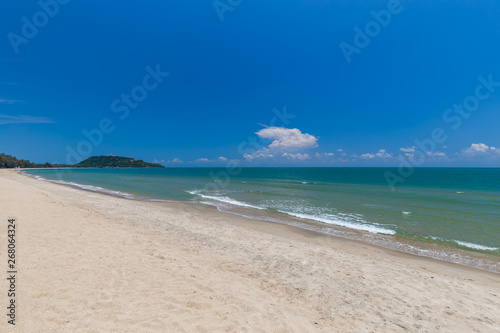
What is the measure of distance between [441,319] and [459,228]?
48.5ft

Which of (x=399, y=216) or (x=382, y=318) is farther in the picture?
(x=399, y=216)

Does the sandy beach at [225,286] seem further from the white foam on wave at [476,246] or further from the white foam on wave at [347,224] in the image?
the white foam on wave at [347,224]

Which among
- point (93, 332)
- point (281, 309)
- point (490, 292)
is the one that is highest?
point (93, 332)

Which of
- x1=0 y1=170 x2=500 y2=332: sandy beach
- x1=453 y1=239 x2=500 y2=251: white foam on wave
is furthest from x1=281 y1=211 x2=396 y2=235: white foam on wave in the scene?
x1=0 y1=170 x2=500 y2=332: sandy beach

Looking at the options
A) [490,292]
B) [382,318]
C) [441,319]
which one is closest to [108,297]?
[382,318]

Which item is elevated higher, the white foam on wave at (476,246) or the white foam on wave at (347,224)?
the white foam on wave at (347,224)

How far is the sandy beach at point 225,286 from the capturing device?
4.78 meters

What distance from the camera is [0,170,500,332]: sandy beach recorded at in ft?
15.7

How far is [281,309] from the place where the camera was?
5.57 m

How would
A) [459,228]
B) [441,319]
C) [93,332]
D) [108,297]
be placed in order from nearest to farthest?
1. [93,332]
2. [108,297]
3. [441,319]
4. [459,228]

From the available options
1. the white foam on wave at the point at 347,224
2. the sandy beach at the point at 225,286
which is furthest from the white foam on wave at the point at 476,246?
the sandy beach at the point at 225,286

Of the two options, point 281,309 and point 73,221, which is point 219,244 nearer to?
point 281,309

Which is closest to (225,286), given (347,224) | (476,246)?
(347,224)

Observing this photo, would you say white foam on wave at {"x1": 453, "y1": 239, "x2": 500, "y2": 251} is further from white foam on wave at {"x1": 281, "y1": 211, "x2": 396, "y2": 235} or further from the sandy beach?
the sandy beach
